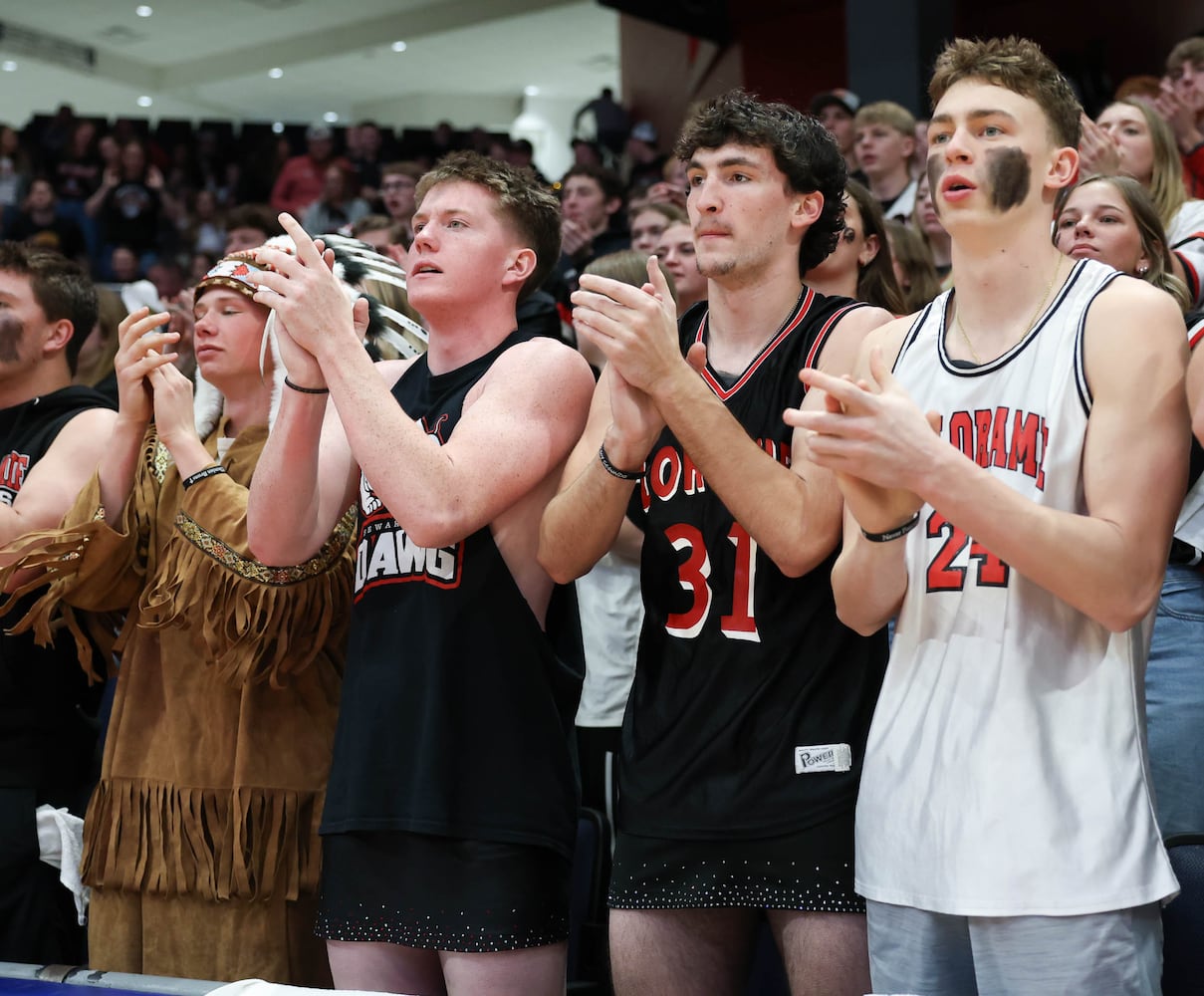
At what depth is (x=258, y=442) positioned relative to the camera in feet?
10.1

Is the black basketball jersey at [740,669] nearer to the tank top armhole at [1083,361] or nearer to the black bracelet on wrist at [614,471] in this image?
the black bracelet on wrist at [614,471]

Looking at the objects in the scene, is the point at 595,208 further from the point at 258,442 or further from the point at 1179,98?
the point at 258,442

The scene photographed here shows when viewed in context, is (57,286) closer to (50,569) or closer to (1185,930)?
(50,569)

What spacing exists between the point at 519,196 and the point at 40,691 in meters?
1.68

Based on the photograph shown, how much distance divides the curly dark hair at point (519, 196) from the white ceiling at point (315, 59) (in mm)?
13738

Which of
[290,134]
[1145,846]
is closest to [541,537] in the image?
[1145,846]

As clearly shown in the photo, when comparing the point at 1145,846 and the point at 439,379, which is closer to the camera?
the point at 1145,846

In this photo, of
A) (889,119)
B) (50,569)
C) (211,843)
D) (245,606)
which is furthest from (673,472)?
(889,119)

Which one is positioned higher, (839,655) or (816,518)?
(816,518)

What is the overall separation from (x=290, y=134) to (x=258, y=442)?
13.5m

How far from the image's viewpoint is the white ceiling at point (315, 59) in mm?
16734

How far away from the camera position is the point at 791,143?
245 centimetres

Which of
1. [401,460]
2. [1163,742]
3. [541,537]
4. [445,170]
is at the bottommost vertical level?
[1163,742]

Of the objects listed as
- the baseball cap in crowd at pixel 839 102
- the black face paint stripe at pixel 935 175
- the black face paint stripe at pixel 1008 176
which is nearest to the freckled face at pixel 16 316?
the black face paint stripe at pixel 935 175
